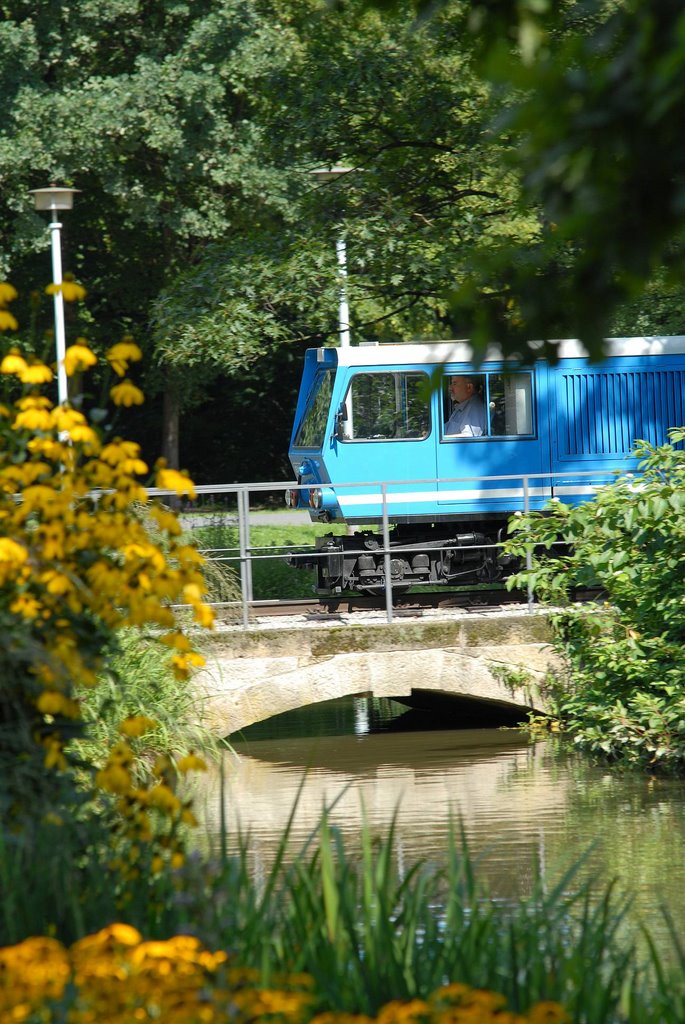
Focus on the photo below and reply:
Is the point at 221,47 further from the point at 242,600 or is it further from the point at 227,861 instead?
the point at 227,861

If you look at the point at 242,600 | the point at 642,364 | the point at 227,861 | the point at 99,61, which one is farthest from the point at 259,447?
the point at 227,861

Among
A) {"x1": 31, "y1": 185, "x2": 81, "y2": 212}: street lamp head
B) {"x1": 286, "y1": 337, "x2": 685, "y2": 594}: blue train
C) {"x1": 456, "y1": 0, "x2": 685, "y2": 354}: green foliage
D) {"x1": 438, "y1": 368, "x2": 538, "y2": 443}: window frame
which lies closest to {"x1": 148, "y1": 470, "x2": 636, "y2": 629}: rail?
{"x1": 286, "y1": 337, "x2": 685, "y2": 594}: blue train

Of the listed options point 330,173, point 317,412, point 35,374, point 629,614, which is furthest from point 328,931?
point 330,173

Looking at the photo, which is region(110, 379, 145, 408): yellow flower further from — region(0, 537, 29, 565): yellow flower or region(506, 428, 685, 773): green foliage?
region(506, 428, 685, 773): green foliage

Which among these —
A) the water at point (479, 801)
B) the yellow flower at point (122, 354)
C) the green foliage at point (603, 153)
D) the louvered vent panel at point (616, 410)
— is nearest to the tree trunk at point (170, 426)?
the louvered vent panel at point (616, 410)

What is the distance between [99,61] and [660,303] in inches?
424

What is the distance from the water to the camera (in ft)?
26.7

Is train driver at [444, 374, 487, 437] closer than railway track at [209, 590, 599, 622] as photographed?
No

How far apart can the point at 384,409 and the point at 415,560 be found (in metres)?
1.58

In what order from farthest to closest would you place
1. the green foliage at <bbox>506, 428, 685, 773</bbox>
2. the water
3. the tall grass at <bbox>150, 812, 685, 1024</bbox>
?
the green foliage at <bbox>506, 428, 685, 773</bbox>
the water
the tall grass at <bbox>150, 812, 685, 1024</bbox>

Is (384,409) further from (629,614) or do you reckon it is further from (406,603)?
(629,614)

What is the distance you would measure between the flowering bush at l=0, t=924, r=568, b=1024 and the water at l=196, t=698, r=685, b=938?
289 cm

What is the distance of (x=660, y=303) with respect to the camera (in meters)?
18.8

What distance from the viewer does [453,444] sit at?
1508 centimetres
